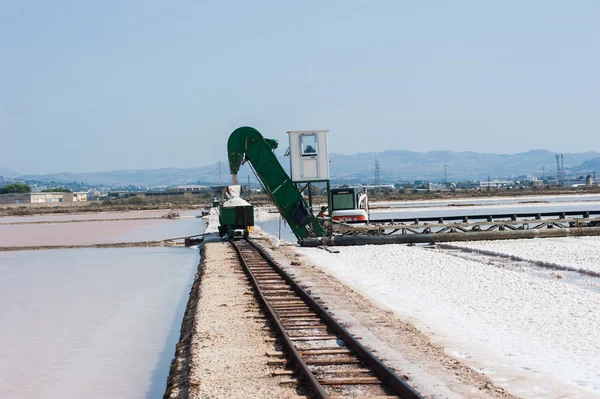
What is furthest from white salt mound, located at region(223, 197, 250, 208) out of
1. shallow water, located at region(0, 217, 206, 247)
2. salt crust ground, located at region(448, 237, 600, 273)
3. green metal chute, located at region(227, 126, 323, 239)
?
shallow water, located at region(0, 217, 206, 247)

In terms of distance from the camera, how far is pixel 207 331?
12305mm

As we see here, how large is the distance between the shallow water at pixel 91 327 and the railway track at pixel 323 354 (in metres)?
1.89

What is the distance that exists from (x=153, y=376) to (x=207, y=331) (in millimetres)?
1124

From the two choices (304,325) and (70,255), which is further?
(70,255)

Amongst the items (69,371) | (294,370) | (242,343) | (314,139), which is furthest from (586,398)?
(314,139)

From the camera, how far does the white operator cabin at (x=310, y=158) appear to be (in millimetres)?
29328

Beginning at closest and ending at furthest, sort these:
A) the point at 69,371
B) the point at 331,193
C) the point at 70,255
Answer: the point at 69,371 → the point at 331,193 → the point at 70,255

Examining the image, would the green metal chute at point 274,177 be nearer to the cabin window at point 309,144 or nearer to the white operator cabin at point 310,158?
the white operator cabin at point 310,158

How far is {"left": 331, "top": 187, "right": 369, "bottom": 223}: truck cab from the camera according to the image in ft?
105

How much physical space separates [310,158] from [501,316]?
1651 cm

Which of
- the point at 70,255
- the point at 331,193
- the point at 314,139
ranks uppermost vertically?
the point at 314,139

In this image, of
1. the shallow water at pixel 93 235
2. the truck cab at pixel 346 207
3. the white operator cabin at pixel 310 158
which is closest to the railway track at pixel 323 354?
the white operator cabin at pixel 310 158

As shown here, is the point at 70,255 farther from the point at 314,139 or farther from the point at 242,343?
Answer: the point at 242,343

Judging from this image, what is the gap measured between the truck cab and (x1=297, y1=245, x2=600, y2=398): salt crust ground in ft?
27.2
